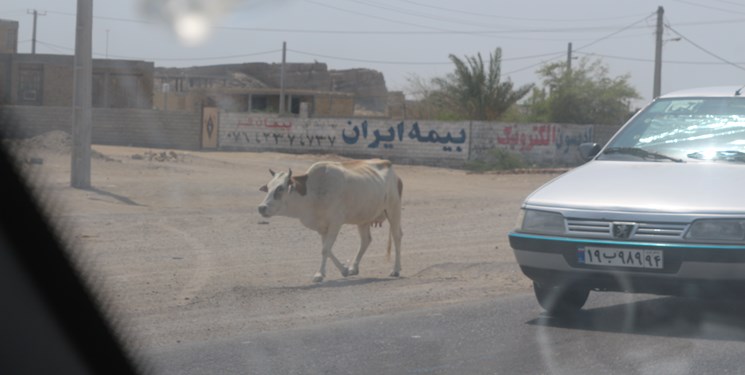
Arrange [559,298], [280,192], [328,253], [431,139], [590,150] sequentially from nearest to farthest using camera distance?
[559,298]
[590,150]
[280,192]
[328,253]
[431,139]

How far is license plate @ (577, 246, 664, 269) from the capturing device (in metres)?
7.29

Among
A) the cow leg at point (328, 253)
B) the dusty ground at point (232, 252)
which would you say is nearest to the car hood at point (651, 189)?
the dusty ground at point (232, 252)

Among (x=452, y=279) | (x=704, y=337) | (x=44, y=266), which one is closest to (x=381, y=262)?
(x=452, y=279)

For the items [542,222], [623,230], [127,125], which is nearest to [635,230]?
[623,230]

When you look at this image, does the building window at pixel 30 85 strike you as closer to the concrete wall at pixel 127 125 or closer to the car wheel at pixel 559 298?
the concrete wall at pixel 127 125

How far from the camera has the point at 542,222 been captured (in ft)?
25.7

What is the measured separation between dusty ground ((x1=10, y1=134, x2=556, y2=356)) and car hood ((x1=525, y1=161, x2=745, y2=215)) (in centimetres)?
179

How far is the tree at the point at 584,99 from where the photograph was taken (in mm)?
47500

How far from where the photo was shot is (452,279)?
36.6ft

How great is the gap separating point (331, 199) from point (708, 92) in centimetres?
422

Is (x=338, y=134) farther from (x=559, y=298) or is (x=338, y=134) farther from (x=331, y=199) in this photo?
(x=559, y=298)

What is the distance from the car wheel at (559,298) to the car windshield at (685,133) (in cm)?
127

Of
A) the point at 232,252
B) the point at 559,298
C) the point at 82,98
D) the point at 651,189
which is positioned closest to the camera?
the point at 651,189

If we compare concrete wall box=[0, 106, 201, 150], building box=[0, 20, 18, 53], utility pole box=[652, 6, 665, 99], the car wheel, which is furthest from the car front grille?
building box=[0, 20, 18, 53]
